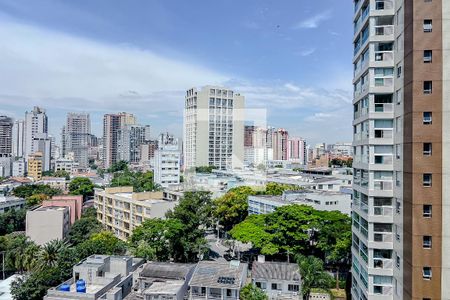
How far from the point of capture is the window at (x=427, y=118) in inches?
275

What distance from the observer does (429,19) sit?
22.9 feet

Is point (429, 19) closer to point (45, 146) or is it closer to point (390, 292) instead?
point (390, 292)

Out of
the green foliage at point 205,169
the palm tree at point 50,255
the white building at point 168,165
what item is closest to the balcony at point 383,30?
the palm tree at point 50,255

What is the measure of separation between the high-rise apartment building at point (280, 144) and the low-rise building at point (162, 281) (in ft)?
144

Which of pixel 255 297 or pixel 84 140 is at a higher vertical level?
pixel 84 140

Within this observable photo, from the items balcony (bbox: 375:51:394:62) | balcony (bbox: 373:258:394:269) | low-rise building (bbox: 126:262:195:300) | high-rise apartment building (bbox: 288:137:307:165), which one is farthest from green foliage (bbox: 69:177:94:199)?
high-rise apartment building (bbox: 288:137:307:165)

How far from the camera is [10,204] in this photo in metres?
26.5

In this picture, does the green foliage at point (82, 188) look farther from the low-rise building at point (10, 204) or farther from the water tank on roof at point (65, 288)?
the water tank on roof at point (65, 288)

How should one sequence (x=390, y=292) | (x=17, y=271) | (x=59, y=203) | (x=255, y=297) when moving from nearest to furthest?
(x=390, y=292) < (x=255, y=297) < (x=17, y=271) < (x=59, y=203)

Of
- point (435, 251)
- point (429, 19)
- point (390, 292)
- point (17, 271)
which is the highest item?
point (429, 19)

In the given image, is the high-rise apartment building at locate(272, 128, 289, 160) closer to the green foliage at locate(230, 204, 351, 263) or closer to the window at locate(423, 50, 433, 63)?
the green foliage at locate(230, 204, 351, 263)

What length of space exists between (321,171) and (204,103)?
15.3 meters

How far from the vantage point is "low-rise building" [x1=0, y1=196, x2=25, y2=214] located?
2573 cm

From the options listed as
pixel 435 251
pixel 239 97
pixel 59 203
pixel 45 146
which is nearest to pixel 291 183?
pixel 239 97
